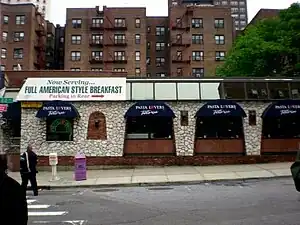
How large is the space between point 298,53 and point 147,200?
68.9ft

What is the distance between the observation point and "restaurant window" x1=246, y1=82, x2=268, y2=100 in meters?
21.5

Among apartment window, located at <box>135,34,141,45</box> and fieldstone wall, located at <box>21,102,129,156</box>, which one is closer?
fieldstone wall, located at <box>21,102,129,156</box>

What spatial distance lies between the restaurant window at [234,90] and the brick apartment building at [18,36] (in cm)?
4887

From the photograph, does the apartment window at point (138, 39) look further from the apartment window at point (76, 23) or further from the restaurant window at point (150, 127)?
the restaurant window at point (150, 127)

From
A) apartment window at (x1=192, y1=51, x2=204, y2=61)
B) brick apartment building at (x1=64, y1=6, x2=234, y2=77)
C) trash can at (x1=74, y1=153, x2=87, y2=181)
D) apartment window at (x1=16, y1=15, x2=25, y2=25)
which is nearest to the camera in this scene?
trash can at (x1=74, y1=153, x2=87, y2=181)

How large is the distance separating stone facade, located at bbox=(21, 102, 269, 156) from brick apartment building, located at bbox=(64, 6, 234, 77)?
4388 centimetres

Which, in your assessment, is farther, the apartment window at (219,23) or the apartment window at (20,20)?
the apartment window at (219,23)

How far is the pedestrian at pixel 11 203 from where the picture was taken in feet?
10.3

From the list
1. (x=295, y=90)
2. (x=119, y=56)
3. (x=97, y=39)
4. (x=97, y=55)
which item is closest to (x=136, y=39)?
(x=119, y=56)

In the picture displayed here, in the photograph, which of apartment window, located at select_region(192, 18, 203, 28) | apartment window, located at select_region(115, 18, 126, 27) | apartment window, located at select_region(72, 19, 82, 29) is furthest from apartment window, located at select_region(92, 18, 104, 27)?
apartment window, located at select_region(192, 18, 203, 28)

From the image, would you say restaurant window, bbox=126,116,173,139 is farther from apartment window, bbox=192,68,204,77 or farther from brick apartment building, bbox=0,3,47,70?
brick apartment building, bbox=0,3,47,70

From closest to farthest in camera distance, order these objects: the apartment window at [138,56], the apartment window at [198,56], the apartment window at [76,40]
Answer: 1. the apartment window at [198,56]
2. the apartment window at [138,56]
3. the apartment window at [76,40]

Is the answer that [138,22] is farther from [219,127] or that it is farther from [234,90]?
[219,127]

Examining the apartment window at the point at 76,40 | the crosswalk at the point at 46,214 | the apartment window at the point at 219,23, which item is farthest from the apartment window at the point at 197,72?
the crosswalk at the point at 46,214
